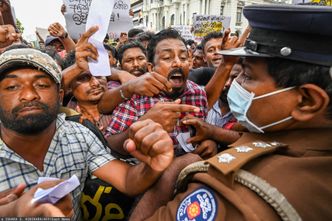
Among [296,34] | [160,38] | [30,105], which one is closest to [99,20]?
[160,38]

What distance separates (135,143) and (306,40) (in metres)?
0.87

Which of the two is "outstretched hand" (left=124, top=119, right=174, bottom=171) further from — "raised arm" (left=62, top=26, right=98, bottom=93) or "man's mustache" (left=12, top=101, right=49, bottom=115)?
"raised arm" (left=62, top=26, right=98, bottom=93)

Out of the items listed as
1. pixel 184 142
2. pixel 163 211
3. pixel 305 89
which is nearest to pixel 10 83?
pixel 163 211

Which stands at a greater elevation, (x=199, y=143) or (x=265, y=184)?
(x=265, y=184)

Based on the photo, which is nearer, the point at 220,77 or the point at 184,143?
the point at 184,143

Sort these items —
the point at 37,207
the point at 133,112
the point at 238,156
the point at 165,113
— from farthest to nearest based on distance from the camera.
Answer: the point at 133,112 → the point at 165,113 → the point at 238,156 → the point at 37,207

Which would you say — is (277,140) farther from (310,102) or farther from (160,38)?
(160,38)

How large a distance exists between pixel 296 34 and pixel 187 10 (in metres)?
54.2

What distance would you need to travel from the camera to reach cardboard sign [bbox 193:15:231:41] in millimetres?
7398

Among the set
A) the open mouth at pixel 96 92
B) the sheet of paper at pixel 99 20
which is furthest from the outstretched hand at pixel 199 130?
the open mouth at pixel 96 92

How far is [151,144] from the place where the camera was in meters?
1.25

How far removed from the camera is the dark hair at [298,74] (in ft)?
3.61

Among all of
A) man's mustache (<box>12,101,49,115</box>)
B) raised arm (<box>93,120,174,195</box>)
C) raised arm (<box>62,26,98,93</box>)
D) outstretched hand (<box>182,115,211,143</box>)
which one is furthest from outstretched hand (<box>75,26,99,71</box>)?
raised arm (<box>93,120,174,195</box>)

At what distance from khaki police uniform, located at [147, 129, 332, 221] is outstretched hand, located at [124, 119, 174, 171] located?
0.66 ft
